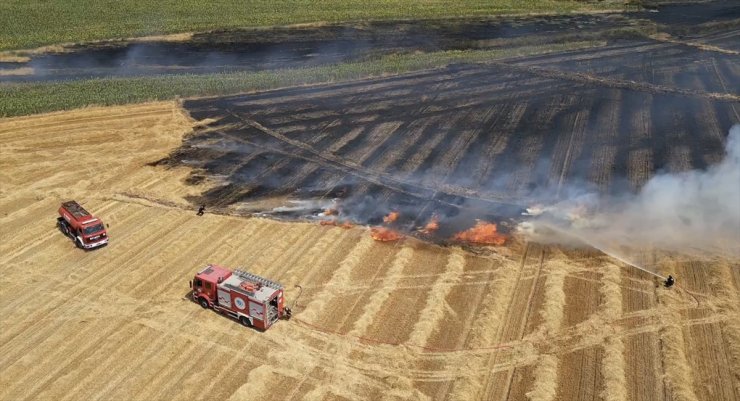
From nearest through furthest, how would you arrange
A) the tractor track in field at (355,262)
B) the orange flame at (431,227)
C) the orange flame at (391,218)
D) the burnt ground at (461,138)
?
the tractor track in field at (355,262), the orange flame at (431,227), the orange flame at (391,218), the burnt ground at (461,138)

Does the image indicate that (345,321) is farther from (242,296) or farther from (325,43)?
(325,43)

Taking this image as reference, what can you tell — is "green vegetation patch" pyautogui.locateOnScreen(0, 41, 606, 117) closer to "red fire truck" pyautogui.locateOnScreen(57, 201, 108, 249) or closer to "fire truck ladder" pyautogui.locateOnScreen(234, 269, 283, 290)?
"red fire truck" pyautogui.locateOnScreen(57, 201, 108, 249)

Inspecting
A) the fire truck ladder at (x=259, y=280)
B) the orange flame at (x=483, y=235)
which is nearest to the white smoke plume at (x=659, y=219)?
the orange flame at (x=483, y=235)

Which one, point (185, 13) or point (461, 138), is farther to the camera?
point (185, 13)

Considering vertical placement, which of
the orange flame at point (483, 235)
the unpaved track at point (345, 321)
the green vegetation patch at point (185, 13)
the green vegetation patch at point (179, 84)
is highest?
the green vegetation patch at point (185, 13)

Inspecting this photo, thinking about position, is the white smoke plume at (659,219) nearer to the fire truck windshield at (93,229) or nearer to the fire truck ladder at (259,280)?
the fire truck ladder at (259,280)

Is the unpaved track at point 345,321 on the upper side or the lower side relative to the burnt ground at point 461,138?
lower

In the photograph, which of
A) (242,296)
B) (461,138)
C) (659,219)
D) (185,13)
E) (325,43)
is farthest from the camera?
(185,13)

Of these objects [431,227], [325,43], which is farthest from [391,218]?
[325,43]
